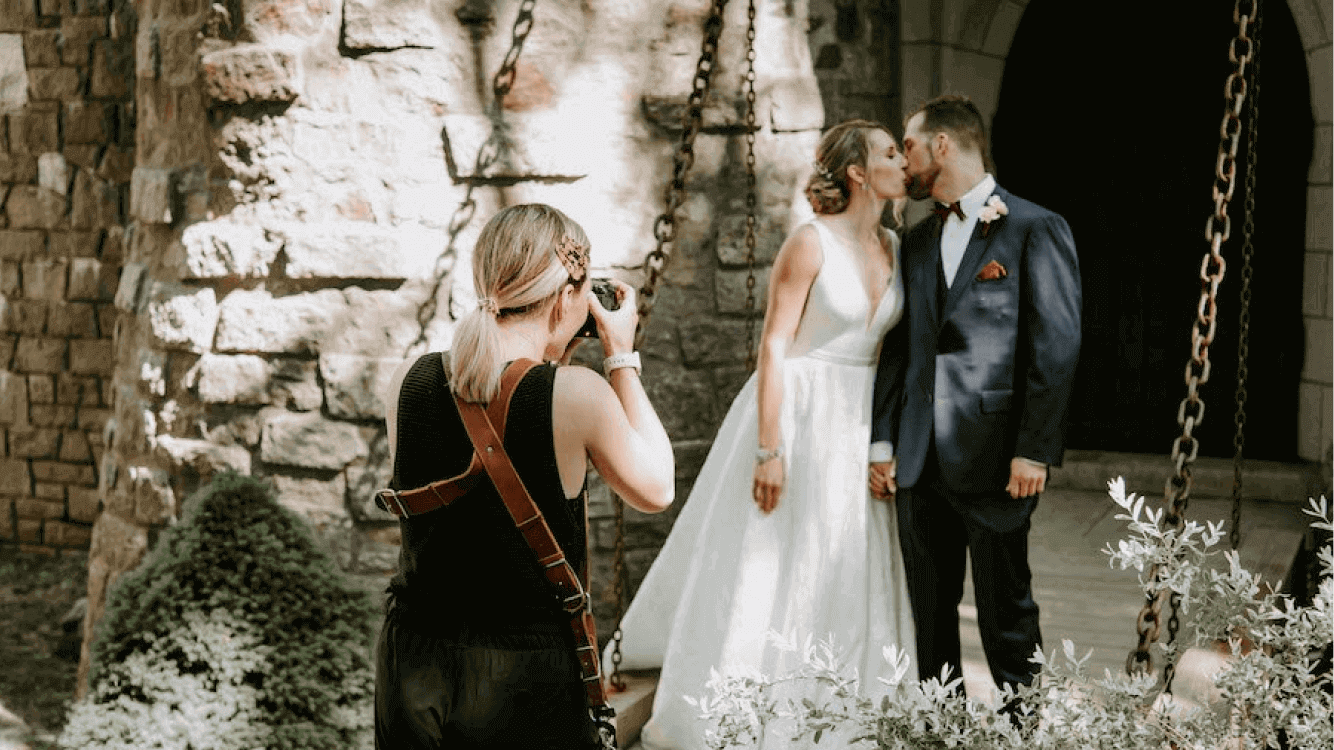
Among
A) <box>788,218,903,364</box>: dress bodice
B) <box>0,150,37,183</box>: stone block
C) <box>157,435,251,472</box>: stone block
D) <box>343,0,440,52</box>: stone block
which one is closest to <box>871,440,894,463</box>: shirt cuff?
<box>788,218,903,364</box>: dress bodice

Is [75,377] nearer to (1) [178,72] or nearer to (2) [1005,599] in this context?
(1) [178,72]

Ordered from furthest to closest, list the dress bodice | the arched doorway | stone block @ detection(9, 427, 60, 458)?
stone block @ detection(9, 427, 60, 458), the arched doorway, the dress bodice

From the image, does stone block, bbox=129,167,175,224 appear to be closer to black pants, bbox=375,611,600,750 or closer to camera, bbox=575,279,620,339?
camera, bbox=575,279,620,339

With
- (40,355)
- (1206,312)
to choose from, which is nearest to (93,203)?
(40,355)

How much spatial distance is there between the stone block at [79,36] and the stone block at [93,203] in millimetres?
617

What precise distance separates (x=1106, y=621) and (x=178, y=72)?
3.62 meters

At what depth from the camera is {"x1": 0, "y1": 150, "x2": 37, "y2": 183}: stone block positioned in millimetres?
8086

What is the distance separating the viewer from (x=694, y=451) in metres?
4.77

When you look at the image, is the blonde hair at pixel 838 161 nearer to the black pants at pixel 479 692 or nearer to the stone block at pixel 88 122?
the black pants at pixel 479 692

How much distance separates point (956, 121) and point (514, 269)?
1.75 meters

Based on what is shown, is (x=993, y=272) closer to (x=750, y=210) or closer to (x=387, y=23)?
(x=750, y=210)

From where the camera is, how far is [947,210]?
3668 mm

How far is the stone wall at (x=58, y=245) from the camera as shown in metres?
7.83

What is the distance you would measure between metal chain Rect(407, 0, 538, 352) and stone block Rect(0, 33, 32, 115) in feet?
15.6
